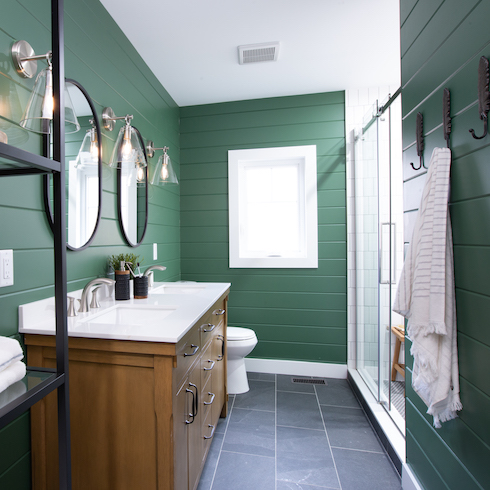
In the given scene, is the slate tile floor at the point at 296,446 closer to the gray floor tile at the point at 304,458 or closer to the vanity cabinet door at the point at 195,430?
the gray floor tile at the point at 304,458

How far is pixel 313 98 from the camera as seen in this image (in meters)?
2.69

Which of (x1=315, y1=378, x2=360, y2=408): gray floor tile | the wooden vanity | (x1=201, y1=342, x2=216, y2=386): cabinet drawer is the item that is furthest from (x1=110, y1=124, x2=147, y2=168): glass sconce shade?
(x1=315, y1=378, x2=360, y2=408): gray floor tile

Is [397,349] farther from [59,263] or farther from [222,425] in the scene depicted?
[59,263]

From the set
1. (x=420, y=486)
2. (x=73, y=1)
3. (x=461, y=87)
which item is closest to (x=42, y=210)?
(x=73, y=1)

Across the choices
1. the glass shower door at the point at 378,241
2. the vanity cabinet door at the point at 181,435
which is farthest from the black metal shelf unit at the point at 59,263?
the glass shower door at the point at 378,241

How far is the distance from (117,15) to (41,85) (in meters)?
1.12

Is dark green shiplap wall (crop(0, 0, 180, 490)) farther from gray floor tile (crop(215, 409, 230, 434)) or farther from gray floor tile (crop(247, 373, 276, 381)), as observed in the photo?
gray floor tile (crop(247, 373, 276, 381))

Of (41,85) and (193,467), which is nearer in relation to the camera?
(41,85)

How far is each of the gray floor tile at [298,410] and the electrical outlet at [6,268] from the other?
1.79 metres

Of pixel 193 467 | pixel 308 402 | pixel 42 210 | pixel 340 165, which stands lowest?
pixel 308 402

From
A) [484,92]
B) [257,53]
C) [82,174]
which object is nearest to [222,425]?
[82,174]

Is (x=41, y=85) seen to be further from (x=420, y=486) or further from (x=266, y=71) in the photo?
(x=420, y=486)

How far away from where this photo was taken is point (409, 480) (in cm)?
138

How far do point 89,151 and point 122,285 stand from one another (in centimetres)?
73
